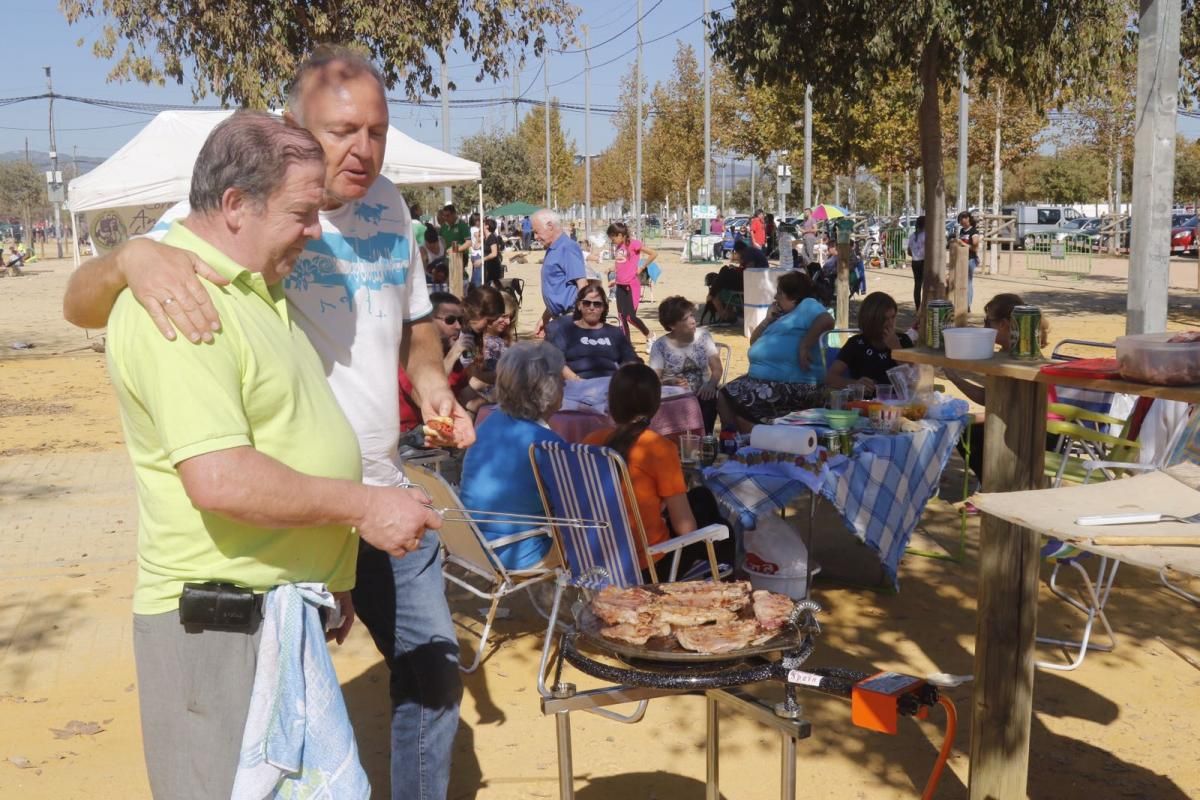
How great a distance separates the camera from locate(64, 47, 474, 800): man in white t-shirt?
8.52ft

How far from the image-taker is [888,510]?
5309mm

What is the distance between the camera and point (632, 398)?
480 centimetres

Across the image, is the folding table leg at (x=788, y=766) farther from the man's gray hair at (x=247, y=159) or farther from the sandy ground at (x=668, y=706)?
the man's gray hair at (x=247, y=159)

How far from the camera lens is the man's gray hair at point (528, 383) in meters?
4.73

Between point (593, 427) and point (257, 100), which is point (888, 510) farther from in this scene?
point (257, 100)

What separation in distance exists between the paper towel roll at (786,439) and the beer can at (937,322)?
4.55ft

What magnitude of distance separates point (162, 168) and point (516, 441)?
783cm

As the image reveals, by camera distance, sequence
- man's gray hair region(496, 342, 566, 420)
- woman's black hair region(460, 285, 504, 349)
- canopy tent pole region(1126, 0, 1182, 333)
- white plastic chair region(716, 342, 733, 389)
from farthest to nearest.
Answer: white plastic chair region(716, 342, 733, 389) → woman's black hair region(460, 285, 504, 349) → canopy tent pole region(1126, 0, 1182, 333) → man's gray hair region(496, 342, 566, 420)

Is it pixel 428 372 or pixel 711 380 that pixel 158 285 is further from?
pixel 711 380

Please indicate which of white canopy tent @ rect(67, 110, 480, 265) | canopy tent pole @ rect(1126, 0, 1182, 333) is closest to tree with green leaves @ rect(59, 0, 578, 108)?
white canopy tent @ rect(67, 110, 480, 265)

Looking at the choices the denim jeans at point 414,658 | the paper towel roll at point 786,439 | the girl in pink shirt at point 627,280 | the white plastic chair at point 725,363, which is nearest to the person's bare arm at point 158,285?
the denim jeans at point 414,658

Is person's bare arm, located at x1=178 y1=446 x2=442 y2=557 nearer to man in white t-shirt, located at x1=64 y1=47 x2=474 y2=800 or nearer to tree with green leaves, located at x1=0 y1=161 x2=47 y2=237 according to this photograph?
Result: man in white t-shirt, located at x1=64 y1=47 x2=474 y2=800

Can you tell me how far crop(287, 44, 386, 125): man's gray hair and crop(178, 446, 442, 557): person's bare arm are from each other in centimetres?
101

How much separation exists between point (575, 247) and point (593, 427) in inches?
251
